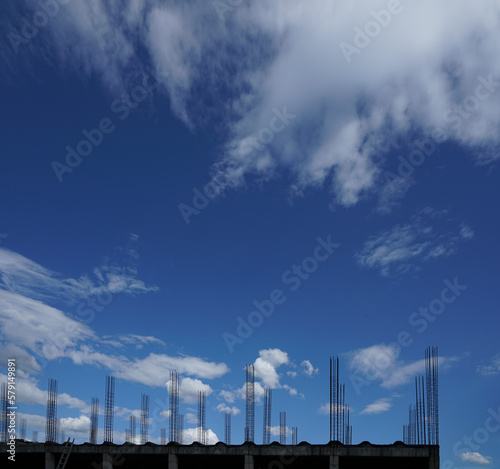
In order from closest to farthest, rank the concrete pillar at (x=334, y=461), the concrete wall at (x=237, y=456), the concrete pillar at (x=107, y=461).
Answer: the concrete wall at (x=237, y=456), the concrete pillar at (x=334, y=461), the concrete pillar at (x=107, y=461)

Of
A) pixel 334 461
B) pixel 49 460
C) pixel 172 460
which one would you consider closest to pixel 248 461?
pixel 172 460

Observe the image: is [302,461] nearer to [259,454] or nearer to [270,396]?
[259,454]

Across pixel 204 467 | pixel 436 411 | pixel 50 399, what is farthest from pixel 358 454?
pixel 50 399

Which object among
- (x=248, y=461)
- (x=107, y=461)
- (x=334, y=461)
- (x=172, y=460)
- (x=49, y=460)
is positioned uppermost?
(x=334, y=461)

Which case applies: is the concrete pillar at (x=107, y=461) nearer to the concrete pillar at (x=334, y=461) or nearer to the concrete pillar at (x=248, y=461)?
the concrete pillar at (x=248, y=461)

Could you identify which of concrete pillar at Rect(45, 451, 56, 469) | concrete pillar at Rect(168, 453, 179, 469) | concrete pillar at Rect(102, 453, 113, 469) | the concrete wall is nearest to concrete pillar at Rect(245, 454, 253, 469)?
the concrete wall

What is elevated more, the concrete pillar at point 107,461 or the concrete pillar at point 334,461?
the concrete pillar at point 334,461

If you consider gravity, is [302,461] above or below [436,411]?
below

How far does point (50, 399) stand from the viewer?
96.5 ft

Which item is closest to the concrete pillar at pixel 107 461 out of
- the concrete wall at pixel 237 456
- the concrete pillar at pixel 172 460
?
the concrete wall at pixel 237 456

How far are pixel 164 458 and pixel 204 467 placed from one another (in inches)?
91.7

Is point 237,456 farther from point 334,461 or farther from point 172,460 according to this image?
point 334,461

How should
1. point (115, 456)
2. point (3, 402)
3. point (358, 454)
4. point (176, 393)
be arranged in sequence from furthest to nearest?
point (3, 402) < point (176, 393) < point (115, 456) < point (358, 454)

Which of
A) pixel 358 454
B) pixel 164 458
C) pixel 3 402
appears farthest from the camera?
pixel 3 402
